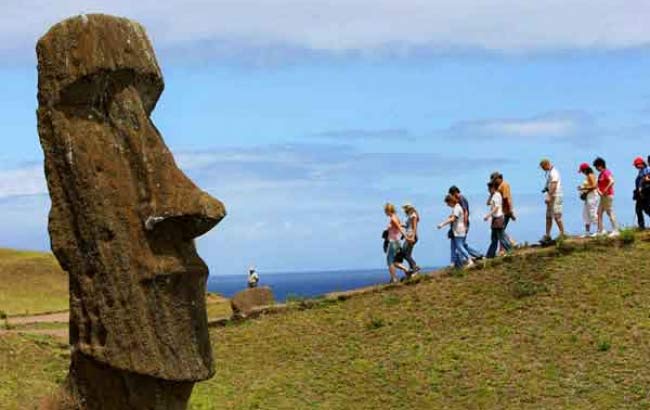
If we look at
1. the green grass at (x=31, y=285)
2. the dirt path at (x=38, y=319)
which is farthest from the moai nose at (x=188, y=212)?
the green grass at (x=31, y=285)

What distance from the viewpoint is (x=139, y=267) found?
29.5ft

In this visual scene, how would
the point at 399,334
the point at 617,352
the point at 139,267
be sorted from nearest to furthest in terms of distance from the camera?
the point at 139,267 → the point at 617,352 → the point at 399,334

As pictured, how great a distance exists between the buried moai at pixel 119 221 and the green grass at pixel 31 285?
2521 cm

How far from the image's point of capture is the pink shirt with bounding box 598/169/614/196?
78.3ft

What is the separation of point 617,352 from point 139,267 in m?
11.9

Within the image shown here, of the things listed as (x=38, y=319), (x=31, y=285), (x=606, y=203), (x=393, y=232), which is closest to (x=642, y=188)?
(x=606, y=203)

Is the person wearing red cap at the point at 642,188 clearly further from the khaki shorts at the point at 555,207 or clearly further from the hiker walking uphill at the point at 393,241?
the hiker walking uphill at the point at 393,241

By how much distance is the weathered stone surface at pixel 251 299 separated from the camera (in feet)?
87.1

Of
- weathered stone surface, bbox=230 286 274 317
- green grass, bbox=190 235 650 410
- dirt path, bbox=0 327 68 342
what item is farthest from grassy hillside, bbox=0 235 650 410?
weathered stone surface, bbox=230 286 274 317

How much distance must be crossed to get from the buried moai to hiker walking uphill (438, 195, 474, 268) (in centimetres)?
1485

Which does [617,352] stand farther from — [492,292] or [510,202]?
[510,202]

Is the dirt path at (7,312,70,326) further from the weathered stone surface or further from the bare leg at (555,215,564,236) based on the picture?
the bare leg at (555,215,564,236)

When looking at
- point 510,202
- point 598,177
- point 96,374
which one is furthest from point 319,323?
point 96,374

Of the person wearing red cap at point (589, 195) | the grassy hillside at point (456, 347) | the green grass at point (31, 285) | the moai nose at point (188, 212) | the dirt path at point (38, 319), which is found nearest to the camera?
the moai nose at point (188, 212)
